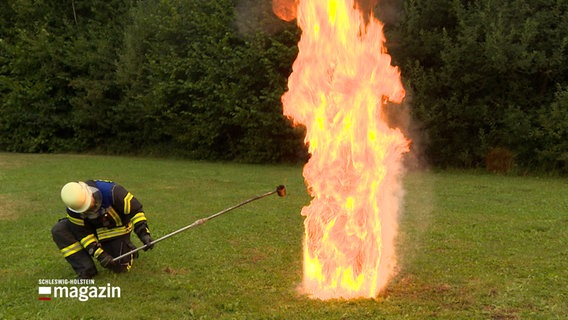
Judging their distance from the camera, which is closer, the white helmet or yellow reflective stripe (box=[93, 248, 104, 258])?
the white helmet

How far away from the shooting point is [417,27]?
58.4ft

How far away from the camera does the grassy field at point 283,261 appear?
5.31 m

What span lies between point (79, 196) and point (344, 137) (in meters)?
2.97

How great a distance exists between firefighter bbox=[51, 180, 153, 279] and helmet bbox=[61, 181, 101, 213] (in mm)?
11

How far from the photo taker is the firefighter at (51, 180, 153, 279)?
19.7ft

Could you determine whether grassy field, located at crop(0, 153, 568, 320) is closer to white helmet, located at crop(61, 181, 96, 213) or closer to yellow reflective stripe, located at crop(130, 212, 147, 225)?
yellow reflective stripe, located at crop(130, 212, 147, 225)

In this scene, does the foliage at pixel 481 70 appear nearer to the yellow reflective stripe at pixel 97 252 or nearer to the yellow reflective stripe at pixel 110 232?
the yellow reflective stripe at pixel 110 232

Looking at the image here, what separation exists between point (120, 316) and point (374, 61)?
12.0 ft

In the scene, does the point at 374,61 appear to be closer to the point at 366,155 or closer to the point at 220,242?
the point at 366,155

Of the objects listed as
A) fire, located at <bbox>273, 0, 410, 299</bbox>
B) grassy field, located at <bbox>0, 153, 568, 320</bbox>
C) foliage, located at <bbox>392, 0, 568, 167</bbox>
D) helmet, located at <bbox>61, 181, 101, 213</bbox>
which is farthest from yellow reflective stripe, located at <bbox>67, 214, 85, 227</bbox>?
foliage, located at <bbox>392, 0, 568, 167</bbox>

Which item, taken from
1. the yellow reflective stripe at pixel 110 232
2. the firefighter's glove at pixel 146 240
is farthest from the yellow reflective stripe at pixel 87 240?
the firefighter's glove at pixel 146 240

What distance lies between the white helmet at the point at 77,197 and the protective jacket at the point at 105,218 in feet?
0.93

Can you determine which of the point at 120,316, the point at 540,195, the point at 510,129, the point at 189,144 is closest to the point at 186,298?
the point at 120,316

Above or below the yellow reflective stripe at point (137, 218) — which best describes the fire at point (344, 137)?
above
